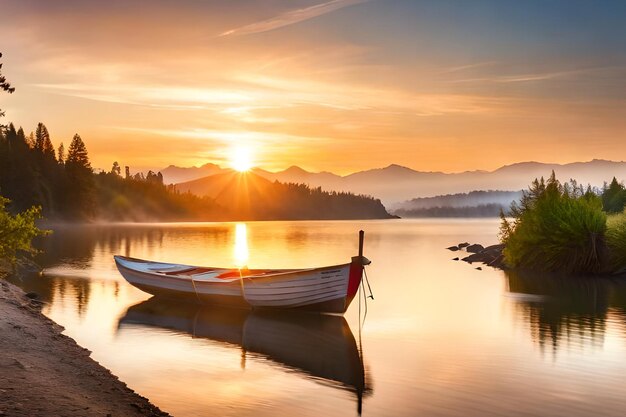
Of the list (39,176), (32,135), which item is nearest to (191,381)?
(39,176)

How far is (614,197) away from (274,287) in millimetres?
68606

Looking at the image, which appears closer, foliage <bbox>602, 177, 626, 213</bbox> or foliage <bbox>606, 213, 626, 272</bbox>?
foliage <bbox>606, 213, 626, 272</bbox>

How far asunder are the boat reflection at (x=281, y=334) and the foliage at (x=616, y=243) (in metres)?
30.8

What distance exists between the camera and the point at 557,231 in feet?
175

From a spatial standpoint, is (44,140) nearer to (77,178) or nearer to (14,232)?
(77,178)

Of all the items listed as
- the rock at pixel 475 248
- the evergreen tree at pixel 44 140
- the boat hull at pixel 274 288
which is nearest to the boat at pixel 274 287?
the boat hull at pixel 274 288

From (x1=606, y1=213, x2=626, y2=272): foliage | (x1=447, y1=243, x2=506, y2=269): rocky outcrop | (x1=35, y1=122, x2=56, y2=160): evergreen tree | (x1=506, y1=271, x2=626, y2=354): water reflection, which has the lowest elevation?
(x1=506, y1=271, x2=626, y2=354): water reflection

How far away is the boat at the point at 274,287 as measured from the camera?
103 feet

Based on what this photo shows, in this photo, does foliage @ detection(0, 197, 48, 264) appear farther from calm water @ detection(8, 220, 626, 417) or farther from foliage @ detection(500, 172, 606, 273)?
foliage @ detection(500, 172, 606, 273)

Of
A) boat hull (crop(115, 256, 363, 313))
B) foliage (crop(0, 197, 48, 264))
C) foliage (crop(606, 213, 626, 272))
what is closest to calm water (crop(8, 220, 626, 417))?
boat hull (crop(115, 256, 363, 313))

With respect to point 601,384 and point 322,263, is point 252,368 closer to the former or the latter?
point 601,384

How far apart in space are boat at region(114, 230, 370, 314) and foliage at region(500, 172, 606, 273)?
28.0 m

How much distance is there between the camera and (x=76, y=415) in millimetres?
13531

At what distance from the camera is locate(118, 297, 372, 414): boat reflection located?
22.5 metres
